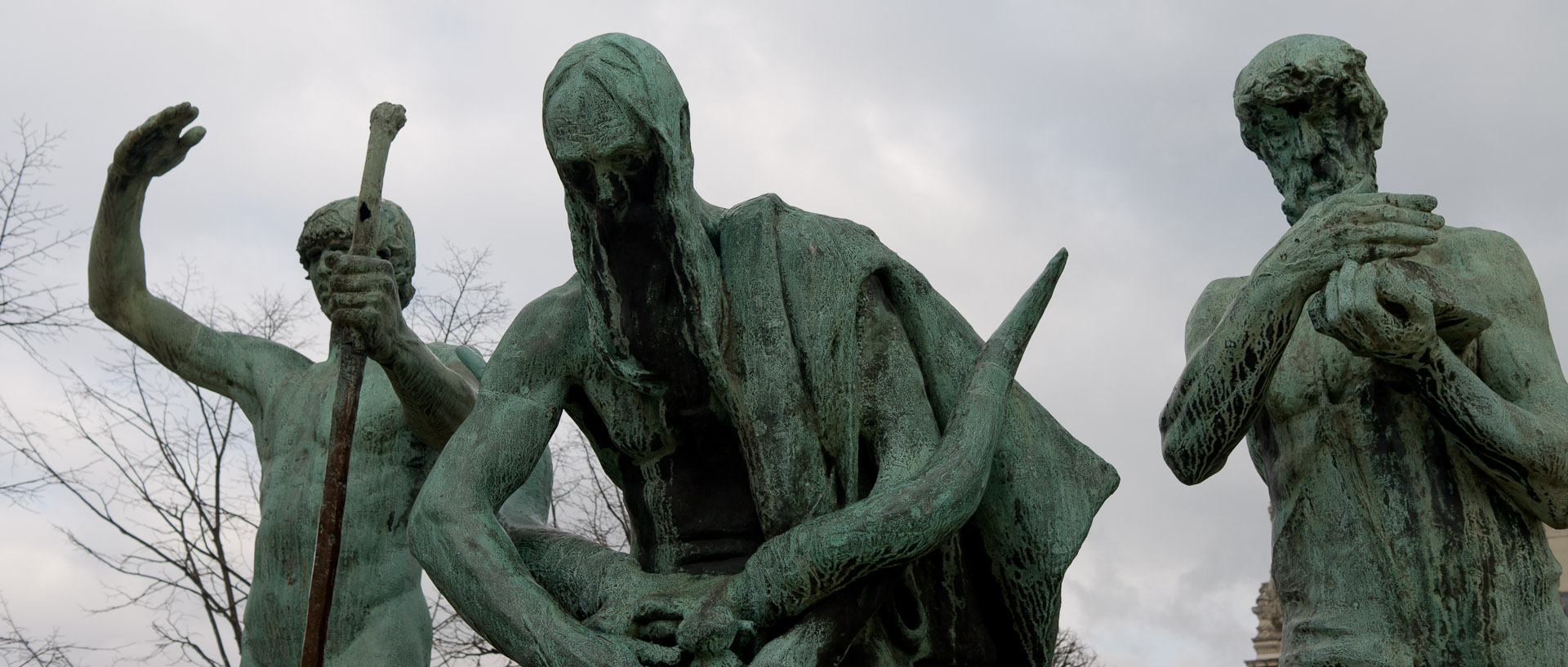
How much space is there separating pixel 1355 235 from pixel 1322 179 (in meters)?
0.69

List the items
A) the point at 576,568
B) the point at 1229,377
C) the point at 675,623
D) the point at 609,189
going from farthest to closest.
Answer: the point at 1229,377, the point at 576,568, the point at 609,189, the point at 675,623

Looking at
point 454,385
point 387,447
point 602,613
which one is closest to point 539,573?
point 602,613

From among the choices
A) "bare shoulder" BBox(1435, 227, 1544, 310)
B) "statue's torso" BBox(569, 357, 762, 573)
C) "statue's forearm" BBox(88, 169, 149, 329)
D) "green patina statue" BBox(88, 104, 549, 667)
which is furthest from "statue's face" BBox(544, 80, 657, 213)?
"bare shoulder" BBox(1435, 227, 1544, 310)

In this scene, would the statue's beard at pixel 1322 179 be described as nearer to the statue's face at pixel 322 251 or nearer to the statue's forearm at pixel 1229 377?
the statue's forearm at pixel 1229 377

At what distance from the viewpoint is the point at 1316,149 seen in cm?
497

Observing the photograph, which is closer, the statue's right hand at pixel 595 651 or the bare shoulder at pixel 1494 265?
the statue's right hand at pixel 595 651

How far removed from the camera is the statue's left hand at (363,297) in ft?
15.1

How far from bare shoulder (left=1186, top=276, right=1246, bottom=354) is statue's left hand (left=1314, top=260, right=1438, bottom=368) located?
0.84m

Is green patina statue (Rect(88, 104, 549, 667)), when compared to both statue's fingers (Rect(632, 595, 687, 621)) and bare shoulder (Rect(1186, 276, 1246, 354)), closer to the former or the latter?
statue's fingers (Rect(632, 595, 687, 621))

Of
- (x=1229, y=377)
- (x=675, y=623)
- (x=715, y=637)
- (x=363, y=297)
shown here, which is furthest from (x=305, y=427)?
(x=1229, y=377)

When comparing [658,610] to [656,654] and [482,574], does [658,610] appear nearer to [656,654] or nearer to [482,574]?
[656,654]

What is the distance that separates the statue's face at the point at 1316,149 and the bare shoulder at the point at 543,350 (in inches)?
88.3

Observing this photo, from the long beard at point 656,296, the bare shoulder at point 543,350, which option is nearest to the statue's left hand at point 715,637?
the long beard at point 656,296

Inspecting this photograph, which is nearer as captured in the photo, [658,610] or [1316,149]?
[658,610]
